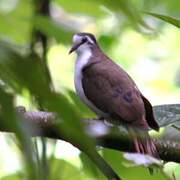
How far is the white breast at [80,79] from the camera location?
158 cm

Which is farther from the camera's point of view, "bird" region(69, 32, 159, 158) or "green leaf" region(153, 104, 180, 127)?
"bird" region(69, 32, 159, 158)

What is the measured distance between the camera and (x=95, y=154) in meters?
0.30

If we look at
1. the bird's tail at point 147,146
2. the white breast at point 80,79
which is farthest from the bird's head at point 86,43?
the bird's tail at point 147,146

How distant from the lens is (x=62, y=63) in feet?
9.53

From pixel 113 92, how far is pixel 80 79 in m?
0.16

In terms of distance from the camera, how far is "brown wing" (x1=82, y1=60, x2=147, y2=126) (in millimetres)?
1537

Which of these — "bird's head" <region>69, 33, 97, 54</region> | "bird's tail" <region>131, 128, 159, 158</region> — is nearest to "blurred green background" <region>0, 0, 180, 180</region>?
"bird's tail" <region>131, 128, 159, 158</region>

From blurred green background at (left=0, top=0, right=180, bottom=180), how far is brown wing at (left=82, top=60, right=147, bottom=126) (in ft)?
0.30

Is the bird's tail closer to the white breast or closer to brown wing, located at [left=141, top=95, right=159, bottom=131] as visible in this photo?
brown wing, located at [left=141, top=95, right=159, bottom=131]

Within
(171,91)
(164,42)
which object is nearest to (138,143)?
(171,91)

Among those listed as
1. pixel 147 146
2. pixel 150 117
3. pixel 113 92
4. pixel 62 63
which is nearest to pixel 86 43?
pixel 113 92

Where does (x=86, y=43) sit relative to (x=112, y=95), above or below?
above

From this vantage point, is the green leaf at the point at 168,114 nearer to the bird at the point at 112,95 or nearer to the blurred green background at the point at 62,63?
the blurred green background at the point at 62,63

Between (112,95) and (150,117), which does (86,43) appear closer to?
(112,95)
